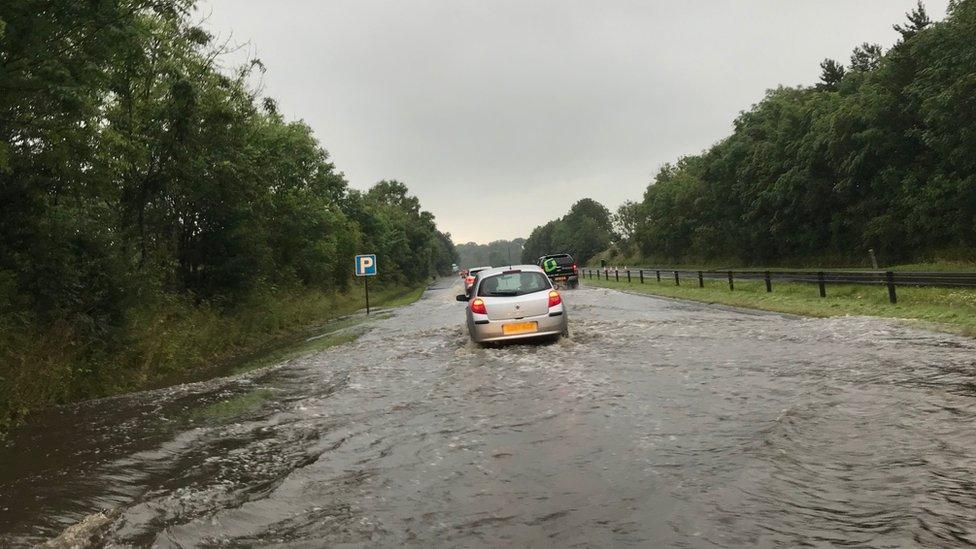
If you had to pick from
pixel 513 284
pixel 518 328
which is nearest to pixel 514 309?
pixel 518 328

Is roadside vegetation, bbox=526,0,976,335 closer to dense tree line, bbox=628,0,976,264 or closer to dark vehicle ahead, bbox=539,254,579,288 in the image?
dense tree line, bbox=628,0,976,264

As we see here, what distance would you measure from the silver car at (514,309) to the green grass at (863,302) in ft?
23.5

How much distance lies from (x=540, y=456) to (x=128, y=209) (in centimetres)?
1623

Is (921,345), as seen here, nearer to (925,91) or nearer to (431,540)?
(431,540)

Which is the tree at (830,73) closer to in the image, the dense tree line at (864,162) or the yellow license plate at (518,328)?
the dense tree line at (864,162)

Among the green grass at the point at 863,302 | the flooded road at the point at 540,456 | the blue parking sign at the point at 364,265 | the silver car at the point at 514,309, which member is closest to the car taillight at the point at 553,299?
the silver car at the point at 514,309

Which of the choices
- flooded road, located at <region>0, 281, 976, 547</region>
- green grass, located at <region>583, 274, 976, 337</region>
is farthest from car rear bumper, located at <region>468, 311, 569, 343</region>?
green grass, located at <region>583, 274, 976, 337</region>

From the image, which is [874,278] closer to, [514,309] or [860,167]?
[514,309]

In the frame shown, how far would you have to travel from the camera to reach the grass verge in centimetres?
949

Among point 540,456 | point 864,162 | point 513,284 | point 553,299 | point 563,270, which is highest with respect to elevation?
point 864,162

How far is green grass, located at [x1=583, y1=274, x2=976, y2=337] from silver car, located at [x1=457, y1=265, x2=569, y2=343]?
716cm

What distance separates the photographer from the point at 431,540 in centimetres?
398

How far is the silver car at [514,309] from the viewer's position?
486 inches

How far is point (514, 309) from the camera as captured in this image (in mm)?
12375
